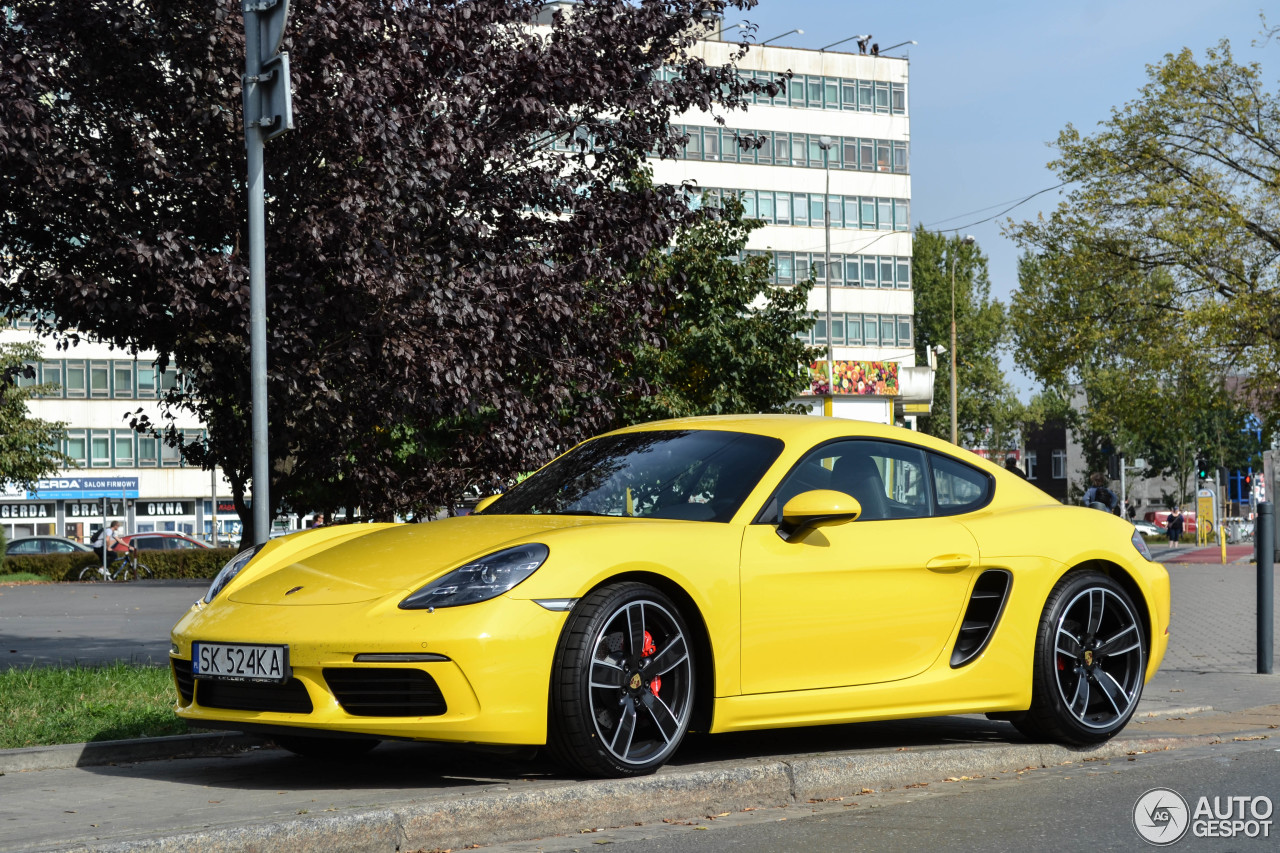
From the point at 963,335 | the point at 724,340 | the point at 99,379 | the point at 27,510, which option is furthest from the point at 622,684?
the point at 963,335

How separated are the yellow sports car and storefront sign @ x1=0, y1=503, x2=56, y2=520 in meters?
63.1

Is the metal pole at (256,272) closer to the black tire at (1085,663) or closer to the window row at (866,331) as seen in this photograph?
the black tire at (1085,663)

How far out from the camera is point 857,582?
6.13 metres

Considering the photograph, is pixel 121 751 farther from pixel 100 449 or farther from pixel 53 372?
pixel 100 449

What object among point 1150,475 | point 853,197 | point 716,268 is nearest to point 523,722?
point 716,268

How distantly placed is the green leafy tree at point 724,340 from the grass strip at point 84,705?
1738 centimetres

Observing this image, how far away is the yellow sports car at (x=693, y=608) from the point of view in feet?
17.2

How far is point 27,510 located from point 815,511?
64.9 meters

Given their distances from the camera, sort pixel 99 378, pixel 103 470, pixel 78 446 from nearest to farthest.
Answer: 1. pixel 99 378
2. pixel 78 446
3. pixel 103 470

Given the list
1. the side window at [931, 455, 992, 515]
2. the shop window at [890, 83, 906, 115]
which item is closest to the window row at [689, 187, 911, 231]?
the shop window at [890, 83, 906, 115]

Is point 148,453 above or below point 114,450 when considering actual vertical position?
below

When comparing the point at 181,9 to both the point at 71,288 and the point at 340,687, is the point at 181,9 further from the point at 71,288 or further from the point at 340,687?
the point at 340,687

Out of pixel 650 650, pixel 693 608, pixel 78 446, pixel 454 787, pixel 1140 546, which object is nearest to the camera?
pixel 454 787

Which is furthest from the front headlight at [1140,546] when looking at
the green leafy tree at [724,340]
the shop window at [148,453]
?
the shop window at [148,453]
